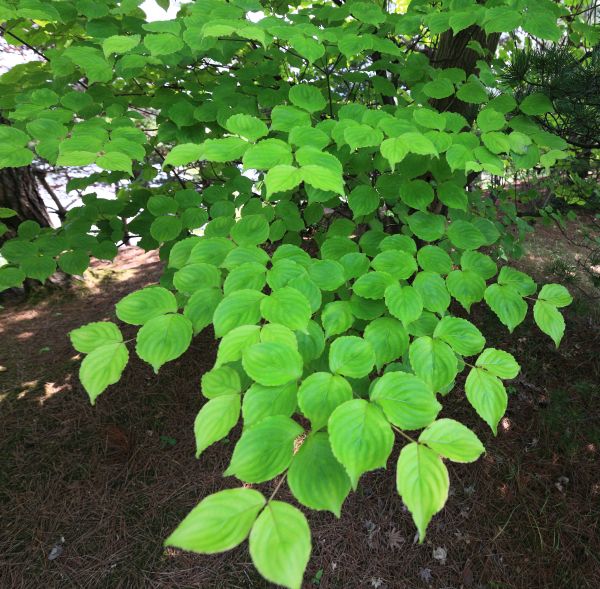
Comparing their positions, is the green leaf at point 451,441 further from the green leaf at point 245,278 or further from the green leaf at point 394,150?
the green leaf at point 394,150

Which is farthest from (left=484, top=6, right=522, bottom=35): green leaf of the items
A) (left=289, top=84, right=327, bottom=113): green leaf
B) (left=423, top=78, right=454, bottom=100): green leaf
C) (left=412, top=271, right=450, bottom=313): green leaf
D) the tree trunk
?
the tree trunk

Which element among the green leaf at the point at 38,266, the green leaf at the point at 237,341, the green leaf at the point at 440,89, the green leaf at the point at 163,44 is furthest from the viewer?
the green leaf at the point at 38,266

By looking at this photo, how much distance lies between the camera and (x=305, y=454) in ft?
2.60

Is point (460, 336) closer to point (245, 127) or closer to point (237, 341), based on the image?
point (237, 341)

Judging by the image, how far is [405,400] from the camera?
0.84 metres

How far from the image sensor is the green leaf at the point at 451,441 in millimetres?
767

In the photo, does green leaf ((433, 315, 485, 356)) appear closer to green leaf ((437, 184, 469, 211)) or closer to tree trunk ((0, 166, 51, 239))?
green leaf ((437, 184, 469, 211))

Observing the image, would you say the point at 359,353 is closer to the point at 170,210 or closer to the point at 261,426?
the point at 261,426

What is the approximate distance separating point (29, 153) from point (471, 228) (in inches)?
77.3

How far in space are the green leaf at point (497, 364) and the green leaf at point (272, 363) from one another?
0.60 m

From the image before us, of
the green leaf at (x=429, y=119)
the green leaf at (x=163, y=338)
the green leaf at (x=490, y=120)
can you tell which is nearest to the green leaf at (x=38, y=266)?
the green leaf at (x=163, y=338)

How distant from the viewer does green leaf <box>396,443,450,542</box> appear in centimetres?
68

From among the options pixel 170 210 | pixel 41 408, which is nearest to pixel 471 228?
pixel 170 210

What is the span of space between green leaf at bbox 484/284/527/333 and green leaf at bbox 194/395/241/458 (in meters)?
1.01
